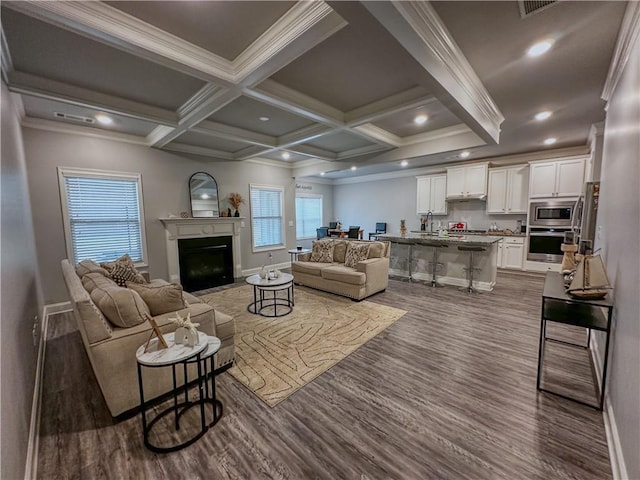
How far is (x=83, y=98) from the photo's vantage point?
9.68 ft

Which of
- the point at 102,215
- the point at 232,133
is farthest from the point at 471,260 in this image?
the point at 102,215

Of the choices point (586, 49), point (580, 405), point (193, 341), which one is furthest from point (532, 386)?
point (586, 49)

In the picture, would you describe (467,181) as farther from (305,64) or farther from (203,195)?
(203,195)

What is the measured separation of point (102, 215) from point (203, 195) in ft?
5.72

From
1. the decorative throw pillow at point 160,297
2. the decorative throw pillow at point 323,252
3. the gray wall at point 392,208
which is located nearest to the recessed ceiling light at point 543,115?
the gray wall at point 392,208

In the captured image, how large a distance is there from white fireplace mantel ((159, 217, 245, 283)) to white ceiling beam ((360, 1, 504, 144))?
4696 mm

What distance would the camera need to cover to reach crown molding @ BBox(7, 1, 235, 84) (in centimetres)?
170

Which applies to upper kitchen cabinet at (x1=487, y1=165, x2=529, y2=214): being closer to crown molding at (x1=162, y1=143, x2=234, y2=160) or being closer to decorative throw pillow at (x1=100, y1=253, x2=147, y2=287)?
crown molding at (x1=162, y1=143, x2=234, y2=160)

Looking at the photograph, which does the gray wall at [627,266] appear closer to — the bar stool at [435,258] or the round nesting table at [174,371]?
the round nesting table at [174,371]

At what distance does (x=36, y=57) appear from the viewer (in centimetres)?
235

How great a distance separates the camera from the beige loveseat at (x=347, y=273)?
4355 millimetres

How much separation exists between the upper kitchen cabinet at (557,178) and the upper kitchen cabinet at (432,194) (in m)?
1.91

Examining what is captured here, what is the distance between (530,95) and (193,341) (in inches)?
172

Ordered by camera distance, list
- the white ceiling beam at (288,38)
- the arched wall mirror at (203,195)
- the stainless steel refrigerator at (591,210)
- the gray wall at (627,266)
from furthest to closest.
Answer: the arched wall mirror at (203,195) → the stainless steel refrigerator at (591,210) → the white ceiling beam at (288,38) → the gray wall at (627,266)
